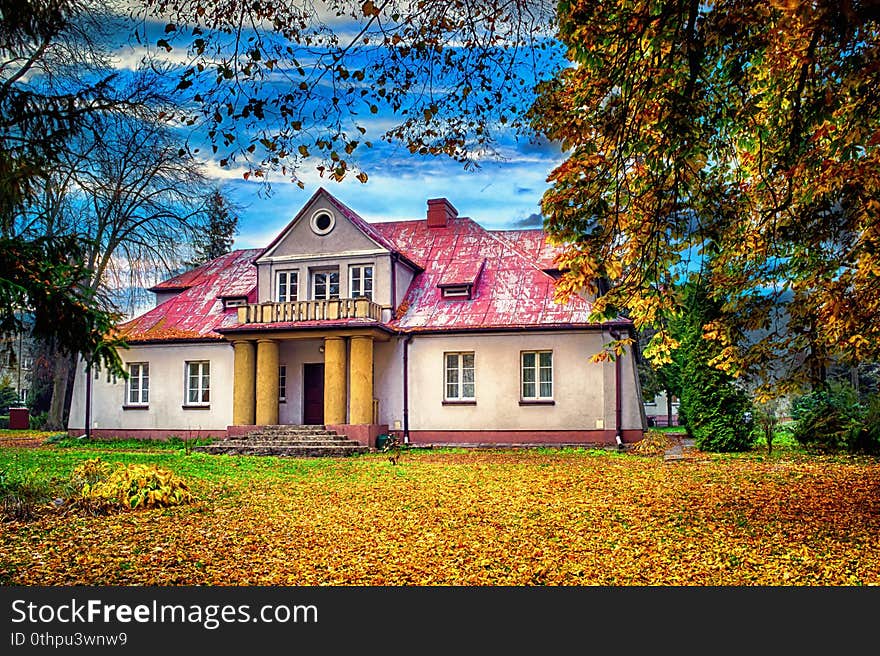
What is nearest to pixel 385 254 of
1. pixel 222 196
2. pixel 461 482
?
pixel 222 196

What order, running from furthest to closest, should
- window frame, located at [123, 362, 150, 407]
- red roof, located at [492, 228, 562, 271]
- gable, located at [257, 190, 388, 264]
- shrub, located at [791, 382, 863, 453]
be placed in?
red roof, located at [492, 228, 562, 271], window frame, located at [123, 362, 150, 407], gable, located at [257, 190, 388, 264], shrub, located at [791, 382, 863, 453]

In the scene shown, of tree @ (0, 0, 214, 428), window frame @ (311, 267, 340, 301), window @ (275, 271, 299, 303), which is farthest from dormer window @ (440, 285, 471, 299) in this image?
tree @ (0, 0, 214, 428)

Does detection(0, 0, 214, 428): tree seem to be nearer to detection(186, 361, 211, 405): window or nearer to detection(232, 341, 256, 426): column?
detection(232, 341, 256, 426): column

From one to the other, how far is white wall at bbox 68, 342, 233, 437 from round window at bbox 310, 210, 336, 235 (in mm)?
4931

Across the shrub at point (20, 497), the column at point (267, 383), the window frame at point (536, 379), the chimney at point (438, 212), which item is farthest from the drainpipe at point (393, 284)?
the shrub at point (20, 497)

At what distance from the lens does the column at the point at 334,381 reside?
24031 millimetres

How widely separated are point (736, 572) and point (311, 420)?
20.6 metres

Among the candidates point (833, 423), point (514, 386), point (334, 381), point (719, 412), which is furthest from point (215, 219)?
point (833, 423)

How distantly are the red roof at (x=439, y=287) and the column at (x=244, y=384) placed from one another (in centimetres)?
86

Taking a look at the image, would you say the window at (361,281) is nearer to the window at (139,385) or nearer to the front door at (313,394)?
the front door at (313,394)

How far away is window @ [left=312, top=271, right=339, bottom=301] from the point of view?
2636 cm

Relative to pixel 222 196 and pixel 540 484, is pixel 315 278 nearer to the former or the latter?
pixel 222 196

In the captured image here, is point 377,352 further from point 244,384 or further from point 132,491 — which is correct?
point 132,491

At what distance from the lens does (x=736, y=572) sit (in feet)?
23.1
